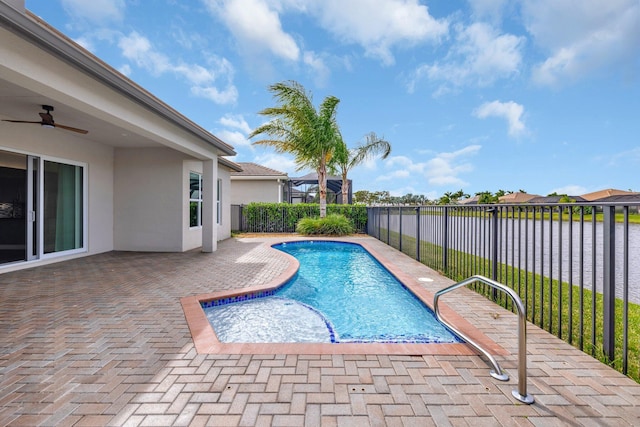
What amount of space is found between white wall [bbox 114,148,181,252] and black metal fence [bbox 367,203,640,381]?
6968 millimetres

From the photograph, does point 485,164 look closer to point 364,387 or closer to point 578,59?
point 578,59

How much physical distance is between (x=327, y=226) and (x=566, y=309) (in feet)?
34.8

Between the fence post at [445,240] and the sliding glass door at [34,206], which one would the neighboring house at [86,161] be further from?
the fence post at [445,240]

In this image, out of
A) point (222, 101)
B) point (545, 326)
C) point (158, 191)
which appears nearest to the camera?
point (545, 326)

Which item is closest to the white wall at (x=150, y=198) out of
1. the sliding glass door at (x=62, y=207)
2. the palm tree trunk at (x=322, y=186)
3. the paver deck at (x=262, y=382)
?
the sliding glass door at (x=62, y=207)

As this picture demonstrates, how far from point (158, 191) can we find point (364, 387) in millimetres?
8693

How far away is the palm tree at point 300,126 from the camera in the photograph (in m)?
13.4

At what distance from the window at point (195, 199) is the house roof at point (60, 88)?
263 centimetres

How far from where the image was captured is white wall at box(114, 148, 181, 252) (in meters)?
8.99

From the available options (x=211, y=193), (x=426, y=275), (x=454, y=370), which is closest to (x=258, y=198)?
(x=211, y=193)

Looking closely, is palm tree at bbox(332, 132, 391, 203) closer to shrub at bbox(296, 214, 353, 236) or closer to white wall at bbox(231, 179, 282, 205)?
shrub at bbox(296, 214, 353, 236)

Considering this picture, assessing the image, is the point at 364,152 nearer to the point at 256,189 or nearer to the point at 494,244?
the point at 256,189

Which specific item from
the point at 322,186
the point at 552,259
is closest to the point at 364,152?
the point at 322,186

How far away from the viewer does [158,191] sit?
9.03 metres
